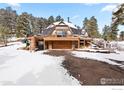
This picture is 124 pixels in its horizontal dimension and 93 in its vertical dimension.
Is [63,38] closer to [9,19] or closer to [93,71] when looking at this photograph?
[9,19]

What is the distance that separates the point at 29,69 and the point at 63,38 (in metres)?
4.36

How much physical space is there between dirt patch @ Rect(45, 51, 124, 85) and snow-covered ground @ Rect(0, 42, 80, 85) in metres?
0.30

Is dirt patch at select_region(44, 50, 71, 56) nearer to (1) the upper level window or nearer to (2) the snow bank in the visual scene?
(2) the snow bank

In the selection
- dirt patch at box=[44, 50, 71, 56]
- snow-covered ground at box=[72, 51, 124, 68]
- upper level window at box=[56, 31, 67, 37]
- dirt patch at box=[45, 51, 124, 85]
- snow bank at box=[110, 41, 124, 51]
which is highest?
upper level window at box=[56, 31, 67, 37]

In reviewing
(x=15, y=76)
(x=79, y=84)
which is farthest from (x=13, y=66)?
(x=79, y=84)

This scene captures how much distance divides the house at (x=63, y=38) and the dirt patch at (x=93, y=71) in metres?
1.00

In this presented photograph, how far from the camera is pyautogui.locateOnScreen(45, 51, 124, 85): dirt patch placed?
6945 millimetres

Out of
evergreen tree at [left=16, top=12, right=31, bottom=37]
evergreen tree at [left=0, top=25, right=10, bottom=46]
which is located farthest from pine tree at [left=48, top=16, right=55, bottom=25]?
evergreen tree at [left=0, top=25, right=10, bottom=46]

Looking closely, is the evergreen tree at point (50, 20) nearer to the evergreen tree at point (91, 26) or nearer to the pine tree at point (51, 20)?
the pine tree at point (51, 20)

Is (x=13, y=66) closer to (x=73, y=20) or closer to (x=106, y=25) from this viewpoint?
(x=73, y=20)

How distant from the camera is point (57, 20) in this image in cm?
819

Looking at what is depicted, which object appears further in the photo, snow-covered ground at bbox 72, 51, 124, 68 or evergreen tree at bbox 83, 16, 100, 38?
snow-covered ground at bbox 72, 51, 124, 68

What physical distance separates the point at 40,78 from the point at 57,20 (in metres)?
2.24

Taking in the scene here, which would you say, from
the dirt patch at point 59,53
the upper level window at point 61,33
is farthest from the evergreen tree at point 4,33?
the upper level window at point 61,33
